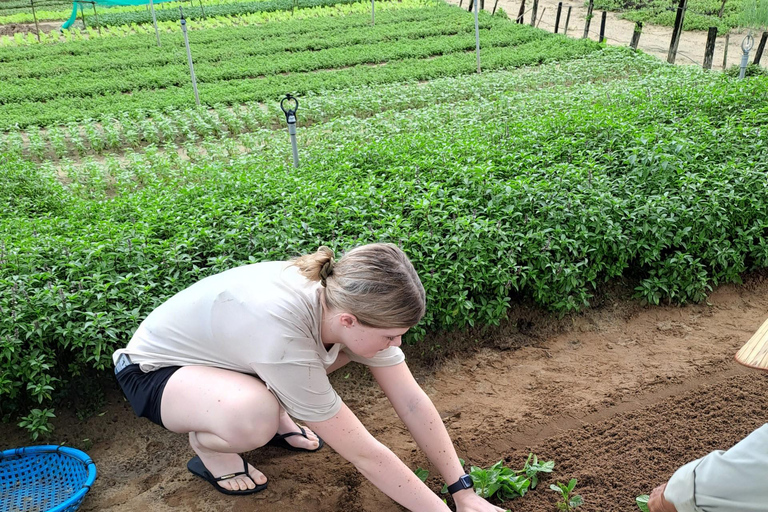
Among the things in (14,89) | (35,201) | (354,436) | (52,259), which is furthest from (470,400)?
(14,89)

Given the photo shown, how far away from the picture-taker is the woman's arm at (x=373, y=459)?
207 centimetres

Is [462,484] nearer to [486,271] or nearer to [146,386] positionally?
[146,386]

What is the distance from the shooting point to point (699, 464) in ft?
5.98

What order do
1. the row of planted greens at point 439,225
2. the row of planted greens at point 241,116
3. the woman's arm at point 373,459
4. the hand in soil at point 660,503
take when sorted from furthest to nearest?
the row of planted greens at point 241,116 → the row of planted greens at point 439,225 → the woman's arm at point 373,459 → the hand in soil at point 660,503

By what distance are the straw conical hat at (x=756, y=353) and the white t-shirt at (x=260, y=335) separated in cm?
114

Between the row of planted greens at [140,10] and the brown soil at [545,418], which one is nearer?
the brown soil at [545,418]

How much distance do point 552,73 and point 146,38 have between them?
9230 millimetres

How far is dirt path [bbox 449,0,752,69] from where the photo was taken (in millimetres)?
11617

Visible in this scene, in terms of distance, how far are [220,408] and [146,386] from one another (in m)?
0.35

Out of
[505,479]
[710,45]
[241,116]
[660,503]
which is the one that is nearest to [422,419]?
[505,479]

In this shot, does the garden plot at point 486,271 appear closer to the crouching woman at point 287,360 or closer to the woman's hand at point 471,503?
the woman's hand at point 471,503

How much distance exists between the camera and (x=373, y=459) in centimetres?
208

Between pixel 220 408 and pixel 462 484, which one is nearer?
pixel 220 408

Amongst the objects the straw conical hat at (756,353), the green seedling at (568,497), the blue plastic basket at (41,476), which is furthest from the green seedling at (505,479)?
the blue plastic basket at (41,476)
